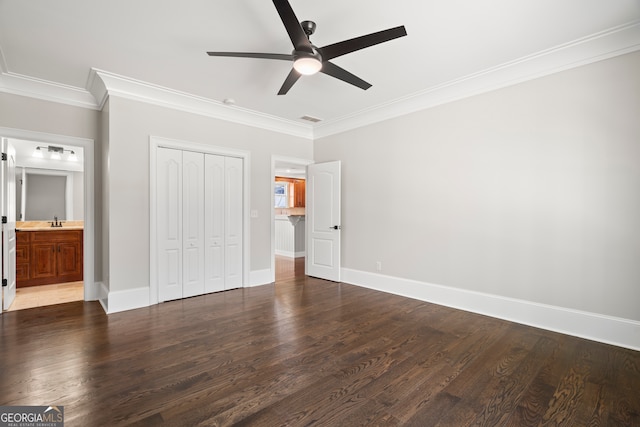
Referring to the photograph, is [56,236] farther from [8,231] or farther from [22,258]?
[8,231]

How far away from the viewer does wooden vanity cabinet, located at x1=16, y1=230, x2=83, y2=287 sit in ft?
15.3

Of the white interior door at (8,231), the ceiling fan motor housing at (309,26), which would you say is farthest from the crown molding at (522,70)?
the white interior door at (8,231)

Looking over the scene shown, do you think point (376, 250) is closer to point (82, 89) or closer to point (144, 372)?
point (144, 372)

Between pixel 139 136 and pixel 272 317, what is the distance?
2820 millimetres

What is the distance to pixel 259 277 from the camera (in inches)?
195

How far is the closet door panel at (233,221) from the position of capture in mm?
4641

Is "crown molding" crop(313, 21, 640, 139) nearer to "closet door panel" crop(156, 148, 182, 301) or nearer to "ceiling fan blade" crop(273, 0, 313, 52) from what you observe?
"ceiling fan blade" crop(273, 0, 313, 52)

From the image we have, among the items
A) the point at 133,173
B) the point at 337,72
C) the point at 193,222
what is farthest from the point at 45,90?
the point at 337,72

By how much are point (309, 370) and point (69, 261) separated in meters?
4.96

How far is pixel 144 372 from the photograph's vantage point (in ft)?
7.42

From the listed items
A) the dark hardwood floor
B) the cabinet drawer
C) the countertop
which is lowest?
the dark hardwood floor

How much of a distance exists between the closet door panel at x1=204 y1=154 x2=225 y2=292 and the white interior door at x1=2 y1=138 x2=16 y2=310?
2293 mm

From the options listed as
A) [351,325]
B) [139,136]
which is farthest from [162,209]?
[351,325]

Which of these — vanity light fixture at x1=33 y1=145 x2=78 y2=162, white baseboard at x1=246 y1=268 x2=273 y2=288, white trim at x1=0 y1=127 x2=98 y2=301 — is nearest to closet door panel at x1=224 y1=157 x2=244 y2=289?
white baseboard at x1=246 y1=268 x2=273 y2=288
